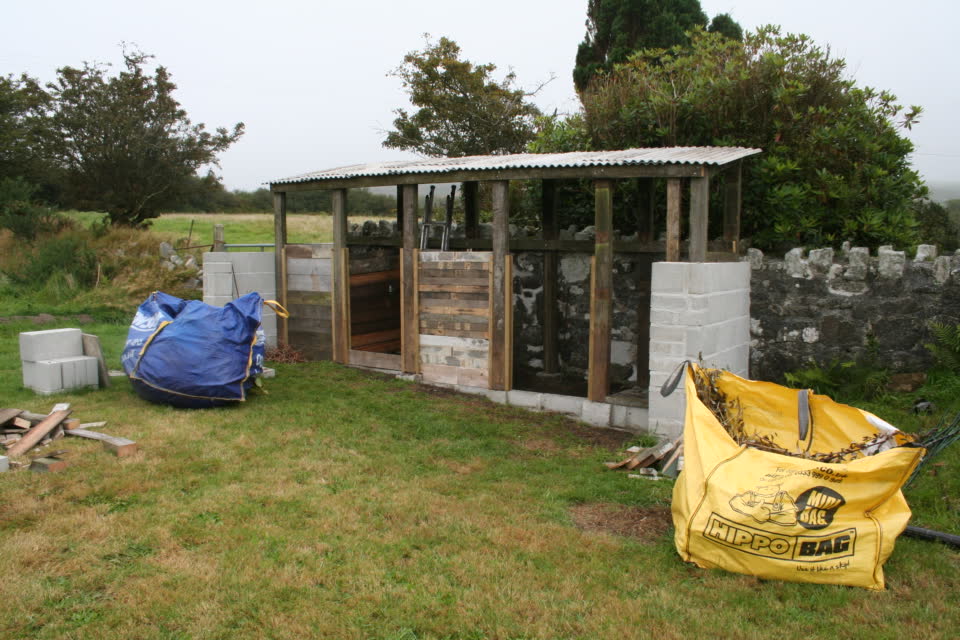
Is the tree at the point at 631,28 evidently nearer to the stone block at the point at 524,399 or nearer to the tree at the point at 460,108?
the tree at the point at 460,108

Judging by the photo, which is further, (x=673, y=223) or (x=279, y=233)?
(x=279, y=233)

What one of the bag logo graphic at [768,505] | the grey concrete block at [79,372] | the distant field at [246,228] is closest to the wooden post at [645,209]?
the bag logo graphic at [768,505]

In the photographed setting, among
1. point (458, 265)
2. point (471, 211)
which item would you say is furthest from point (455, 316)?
point (471, 211)

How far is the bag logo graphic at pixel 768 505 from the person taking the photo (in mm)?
3932

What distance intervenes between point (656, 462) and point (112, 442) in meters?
4.42

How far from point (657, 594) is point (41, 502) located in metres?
3.97

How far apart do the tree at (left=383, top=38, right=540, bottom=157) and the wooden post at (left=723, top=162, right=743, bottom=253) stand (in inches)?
564

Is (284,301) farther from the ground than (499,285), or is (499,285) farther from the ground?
(499,285)

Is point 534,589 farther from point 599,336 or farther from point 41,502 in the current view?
point 599,336

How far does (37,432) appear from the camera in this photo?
6.30m

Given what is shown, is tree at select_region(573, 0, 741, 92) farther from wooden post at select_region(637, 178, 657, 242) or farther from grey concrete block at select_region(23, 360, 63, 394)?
grey concrete block at select_region(23, 360, 63, 394)

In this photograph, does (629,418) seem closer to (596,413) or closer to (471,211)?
(596,413)

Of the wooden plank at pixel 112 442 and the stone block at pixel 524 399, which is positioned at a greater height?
the wooden plank at pixel 112 442

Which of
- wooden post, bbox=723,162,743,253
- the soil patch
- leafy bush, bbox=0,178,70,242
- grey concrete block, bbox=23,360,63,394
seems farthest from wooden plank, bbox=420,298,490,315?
Result: leafy bush, bbox=0,178,70,242
